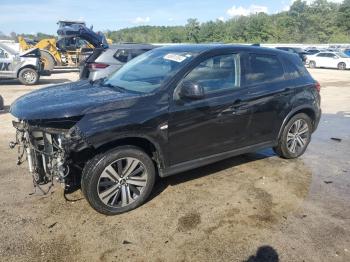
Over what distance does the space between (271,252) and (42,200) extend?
270 centimetres

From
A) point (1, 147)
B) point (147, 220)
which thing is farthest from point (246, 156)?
point (1, 147)

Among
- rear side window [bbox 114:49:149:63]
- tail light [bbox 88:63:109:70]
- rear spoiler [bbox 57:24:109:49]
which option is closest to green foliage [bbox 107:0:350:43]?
rear spoiler [bbox 57:24:109:49]

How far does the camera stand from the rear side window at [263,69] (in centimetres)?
480

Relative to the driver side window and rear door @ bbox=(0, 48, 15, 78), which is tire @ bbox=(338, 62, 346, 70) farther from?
the driver side window

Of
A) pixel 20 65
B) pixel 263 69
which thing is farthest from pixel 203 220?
pixel 20 65

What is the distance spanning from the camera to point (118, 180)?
12.6ft

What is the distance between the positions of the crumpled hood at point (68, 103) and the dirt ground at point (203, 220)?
3.81ft

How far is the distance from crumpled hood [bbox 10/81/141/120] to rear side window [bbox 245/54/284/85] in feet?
5.73

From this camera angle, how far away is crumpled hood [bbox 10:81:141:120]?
3.54 metres

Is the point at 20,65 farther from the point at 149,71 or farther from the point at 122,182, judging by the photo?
the point at 122,182

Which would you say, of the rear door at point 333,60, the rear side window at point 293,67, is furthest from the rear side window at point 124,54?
the rear door at point 333,60

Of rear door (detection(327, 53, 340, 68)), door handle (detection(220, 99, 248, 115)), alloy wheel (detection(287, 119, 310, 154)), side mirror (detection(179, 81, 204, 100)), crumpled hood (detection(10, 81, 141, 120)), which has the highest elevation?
side mirror (detection(179, 81, 204, 100))

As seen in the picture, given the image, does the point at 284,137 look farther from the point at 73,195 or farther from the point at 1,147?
the point at 1,147

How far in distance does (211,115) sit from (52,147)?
1.88 m
